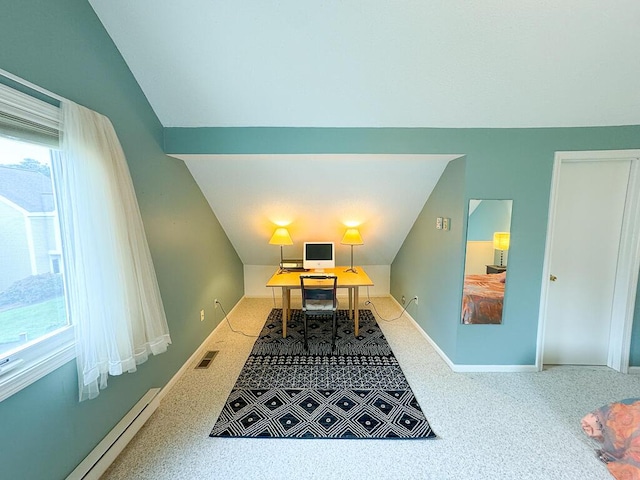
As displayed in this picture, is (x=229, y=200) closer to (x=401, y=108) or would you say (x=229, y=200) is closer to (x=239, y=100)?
(x=239, y=100)

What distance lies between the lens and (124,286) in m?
1.48

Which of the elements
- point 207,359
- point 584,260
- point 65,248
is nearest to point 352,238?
point 207,359

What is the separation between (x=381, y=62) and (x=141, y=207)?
1.93 metres

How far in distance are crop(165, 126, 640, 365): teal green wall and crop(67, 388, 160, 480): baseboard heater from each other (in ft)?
6.33

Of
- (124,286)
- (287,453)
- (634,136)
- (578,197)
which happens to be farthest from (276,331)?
(634,136)

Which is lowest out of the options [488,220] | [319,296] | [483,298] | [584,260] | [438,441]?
[438,441]

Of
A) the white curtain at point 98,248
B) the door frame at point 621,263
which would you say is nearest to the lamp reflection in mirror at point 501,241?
the door frame at point 621,263

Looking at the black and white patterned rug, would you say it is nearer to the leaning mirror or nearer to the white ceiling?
the leaning mirror

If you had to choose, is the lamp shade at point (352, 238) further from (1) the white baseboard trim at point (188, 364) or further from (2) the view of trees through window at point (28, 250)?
(2) the view of trees through window at point (28, 250)

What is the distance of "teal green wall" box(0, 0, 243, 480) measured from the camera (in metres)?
1.11

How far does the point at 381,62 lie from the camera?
1676 millimetres

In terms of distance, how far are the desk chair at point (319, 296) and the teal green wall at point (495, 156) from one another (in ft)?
3.86

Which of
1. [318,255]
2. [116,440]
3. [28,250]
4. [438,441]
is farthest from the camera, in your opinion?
[318,255]

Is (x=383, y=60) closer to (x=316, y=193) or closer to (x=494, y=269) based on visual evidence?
(x=316, y=193)
